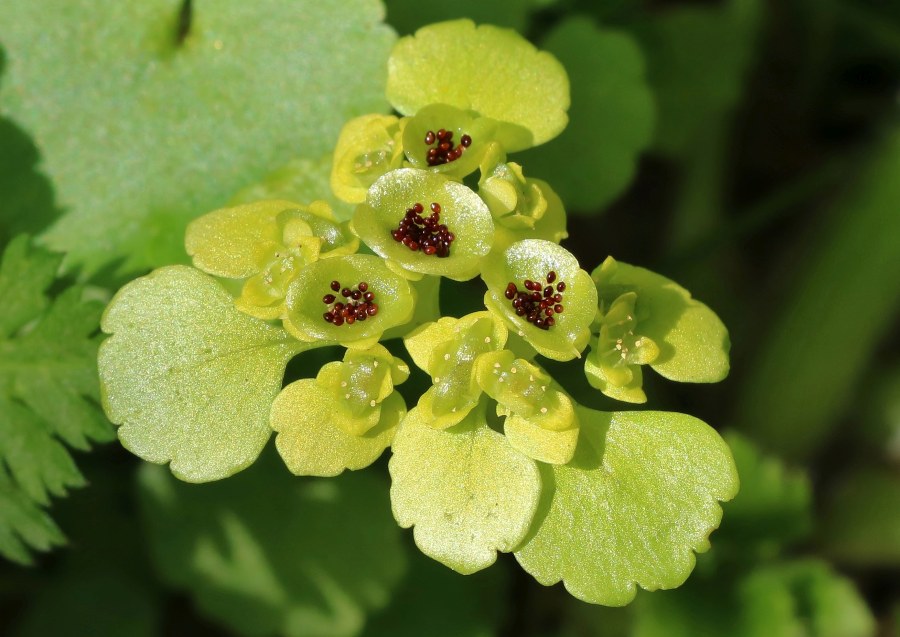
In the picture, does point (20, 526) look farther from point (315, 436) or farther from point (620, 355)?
point (620, 355)

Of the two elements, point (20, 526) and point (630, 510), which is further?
point (20, 526)

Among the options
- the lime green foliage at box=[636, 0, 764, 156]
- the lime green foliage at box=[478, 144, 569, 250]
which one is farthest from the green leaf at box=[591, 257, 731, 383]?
the lime green foliage at box=[636, 0, 764, 156]

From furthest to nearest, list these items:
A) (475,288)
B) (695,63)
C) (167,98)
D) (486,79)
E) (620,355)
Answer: (695,63)
(475,288)
(167,98)
(486,79)
(620,355)

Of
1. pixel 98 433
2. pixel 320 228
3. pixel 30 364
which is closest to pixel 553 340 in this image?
pixel 320 228

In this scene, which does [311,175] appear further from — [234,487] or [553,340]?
[234,487]

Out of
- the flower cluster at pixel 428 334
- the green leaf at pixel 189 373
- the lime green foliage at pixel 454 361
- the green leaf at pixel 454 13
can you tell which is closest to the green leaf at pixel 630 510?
the flower cluster at pixel 428 334

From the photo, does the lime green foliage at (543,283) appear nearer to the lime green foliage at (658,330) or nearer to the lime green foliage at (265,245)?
the lime green foliage at (658,330)

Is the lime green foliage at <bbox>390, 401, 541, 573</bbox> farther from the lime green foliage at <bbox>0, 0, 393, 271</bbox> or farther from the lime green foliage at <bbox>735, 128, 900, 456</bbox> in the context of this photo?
the lime green foliage at <bbox>735, 128, 900, 456</bbox>

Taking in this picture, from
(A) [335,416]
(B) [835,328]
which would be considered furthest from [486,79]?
(B) [835,328]
